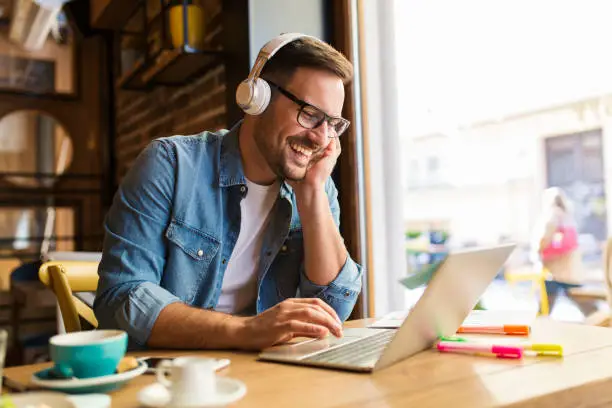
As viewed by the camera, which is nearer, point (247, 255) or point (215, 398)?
point (215, 398)

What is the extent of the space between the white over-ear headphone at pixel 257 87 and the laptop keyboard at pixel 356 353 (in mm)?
636

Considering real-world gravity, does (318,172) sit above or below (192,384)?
above

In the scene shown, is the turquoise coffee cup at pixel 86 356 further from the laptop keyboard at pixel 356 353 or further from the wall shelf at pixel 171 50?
the wall shelf at pixel 171 50

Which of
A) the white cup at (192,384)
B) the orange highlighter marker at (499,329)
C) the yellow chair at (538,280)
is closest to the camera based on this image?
the white cup at (192,384)

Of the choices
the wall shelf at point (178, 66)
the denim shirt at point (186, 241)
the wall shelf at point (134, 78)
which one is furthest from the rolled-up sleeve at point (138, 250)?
the wall shelf at point (134, 78)

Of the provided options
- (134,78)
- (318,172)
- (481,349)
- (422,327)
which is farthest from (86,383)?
(134,78)

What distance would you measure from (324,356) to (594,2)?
243 centimetres

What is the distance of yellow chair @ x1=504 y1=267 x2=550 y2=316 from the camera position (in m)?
3.91

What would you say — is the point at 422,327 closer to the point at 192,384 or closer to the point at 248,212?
the point at 192,384

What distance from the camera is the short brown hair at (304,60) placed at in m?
1.49

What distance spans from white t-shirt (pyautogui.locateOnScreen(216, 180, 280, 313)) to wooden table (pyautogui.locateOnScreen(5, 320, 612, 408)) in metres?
0.52

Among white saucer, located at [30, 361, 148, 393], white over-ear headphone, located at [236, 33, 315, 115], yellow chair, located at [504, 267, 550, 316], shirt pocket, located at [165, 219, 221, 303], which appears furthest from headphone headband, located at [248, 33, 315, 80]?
yellow chair, located at [504, 267, 550, 316]

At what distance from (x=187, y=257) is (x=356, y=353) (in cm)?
55

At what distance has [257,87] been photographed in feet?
4.76
